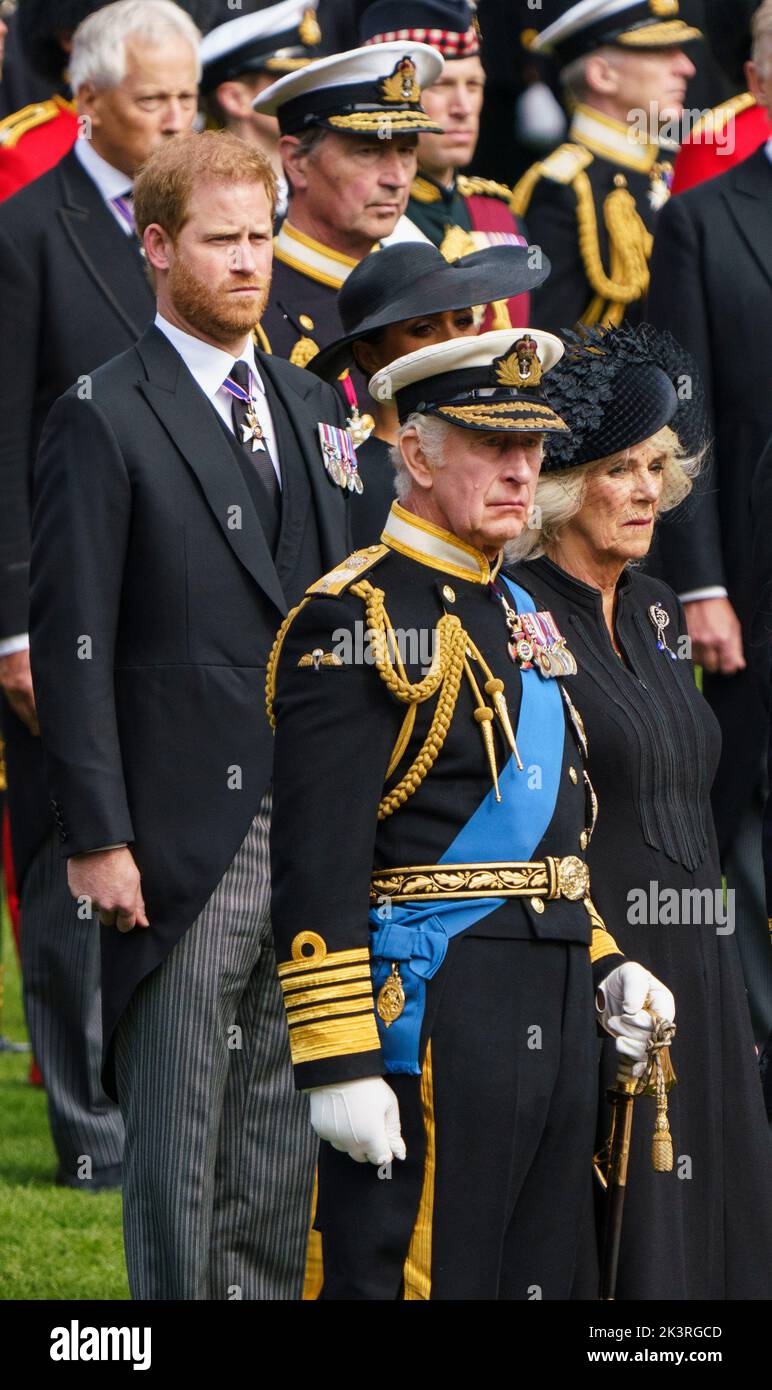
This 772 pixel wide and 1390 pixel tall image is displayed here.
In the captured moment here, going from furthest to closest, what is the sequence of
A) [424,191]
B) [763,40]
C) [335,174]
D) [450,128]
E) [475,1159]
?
[450,128] < [424,191] < [763,40] < [335,174] < [475,1159]

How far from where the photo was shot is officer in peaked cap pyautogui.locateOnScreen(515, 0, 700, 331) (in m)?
7.87

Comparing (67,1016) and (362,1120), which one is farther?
(67,1016)

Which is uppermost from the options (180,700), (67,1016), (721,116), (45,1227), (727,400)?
(721,116)

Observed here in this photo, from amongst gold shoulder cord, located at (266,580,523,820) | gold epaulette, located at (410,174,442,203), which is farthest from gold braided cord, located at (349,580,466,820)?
gold epaulette, located at (410,174,442,203)

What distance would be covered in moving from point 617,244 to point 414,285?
2.64 metres

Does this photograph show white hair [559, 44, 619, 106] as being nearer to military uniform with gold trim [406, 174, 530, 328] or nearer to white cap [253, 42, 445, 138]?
military uniform with gold trim [406, 174, 530, 328]

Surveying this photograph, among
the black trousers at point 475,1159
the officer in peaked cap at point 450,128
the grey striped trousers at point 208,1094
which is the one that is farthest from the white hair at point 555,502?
the officer in peaked cap at point 450,128

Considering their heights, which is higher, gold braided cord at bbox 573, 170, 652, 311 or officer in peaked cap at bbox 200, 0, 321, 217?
officer in peaked cap at bbox 200, 0, 321, 217

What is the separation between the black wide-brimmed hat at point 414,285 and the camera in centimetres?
494

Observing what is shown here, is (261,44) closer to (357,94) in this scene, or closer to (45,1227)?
(357,94)

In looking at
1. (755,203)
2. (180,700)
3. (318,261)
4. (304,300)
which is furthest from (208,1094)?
(755,203)

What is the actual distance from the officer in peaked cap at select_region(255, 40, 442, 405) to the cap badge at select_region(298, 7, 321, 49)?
139 cm

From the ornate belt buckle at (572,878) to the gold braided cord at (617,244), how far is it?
3.76 meters

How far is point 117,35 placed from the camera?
6.58 m
